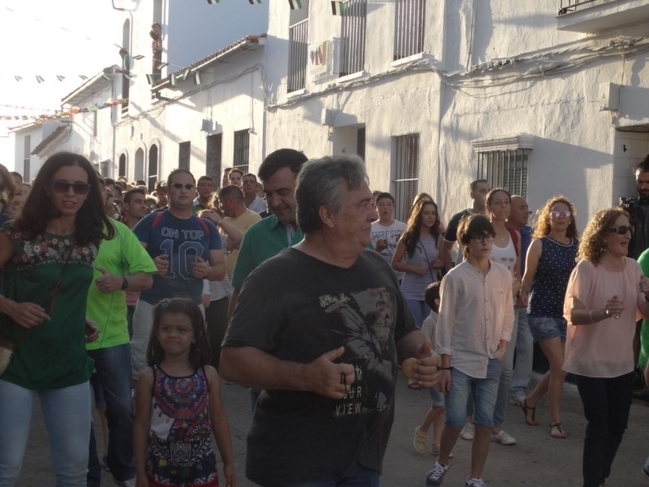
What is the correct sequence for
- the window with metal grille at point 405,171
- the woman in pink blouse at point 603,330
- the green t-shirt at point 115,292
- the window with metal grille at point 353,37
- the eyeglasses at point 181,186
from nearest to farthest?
1. the green t-shirt at point 115,292
2. the woman in pink blouse at point 603,330
3. the eyeglasses at point 181,186
4. the window with metal grille at point 405,171
5. the window with metal grille at point 353,37

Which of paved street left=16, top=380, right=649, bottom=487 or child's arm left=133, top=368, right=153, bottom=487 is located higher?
child's arm left=133, top=368, right=153, bottom=487

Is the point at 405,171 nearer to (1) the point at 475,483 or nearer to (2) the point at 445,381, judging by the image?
(1) the point at 475,483

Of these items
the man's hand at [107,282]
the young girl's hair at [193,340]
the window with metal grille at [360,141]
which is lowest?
the young girl's hair at [193,340]

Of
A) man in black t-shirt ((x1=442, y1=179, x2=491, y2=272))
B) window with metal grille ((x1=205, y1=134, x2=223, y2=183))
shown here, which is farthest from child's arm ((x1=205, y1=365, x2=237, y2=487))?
window with metal grille ((x1=205, y1=134, x2=223, y2=183))

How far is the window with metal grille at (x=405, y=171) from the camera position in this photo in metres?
15.4

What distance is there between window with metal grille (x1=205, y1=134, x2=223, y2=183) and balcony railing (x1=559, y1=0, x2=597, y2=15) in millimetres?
13452

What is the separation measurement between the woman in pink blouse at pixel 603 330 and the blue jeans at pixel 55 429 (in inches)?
113

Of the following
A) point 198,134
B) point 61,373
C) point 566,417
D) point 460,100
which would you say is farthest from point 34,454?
point 198,134

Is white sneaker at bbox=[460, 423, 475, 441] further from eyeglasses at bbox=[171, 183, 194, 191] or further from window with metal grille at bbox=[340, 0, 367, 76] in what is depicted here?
window with metal grille at bbox=[340, 0, 367, 76]

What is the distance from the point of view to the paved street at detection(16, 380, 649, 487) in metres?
6.89

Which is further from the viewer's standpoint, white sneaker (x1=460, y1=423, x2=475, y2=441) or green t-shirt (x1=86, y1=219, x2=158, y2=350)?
white sneaker (x1=460, y1=423, x2=475, y2=441)

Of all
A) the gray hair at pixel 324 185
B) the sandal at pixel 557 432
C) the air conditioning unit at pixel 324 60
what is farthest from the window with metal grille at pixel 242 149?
the gray hair at pixel 324 185

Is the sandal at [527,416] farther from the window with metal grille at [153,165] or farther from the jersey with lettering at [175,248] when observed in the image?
the window with metal grille at [153,165]

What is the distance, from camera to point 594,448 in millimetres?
5941
